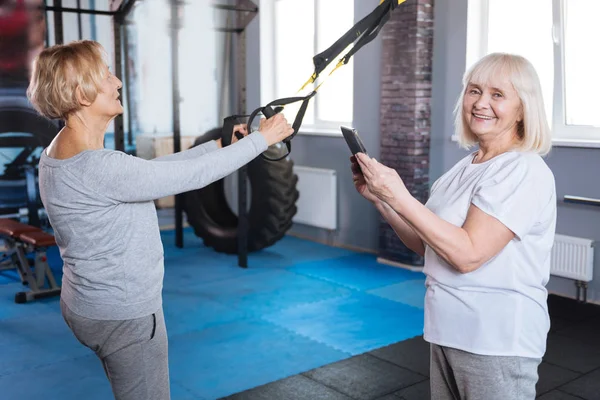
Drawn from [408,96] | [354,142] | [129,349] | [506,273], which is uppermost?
[408,96]

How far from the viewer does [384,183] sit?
1.45 m

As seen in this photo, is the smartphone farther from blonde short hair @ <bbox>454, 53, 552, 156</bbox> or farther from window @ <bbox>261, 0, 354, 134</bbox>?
window @ <bbox>261, 0, 354, 134</bbox>

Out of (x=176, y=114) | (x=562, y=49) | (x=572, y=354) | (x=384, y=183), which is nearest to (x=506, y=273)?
(x=384, y=183)

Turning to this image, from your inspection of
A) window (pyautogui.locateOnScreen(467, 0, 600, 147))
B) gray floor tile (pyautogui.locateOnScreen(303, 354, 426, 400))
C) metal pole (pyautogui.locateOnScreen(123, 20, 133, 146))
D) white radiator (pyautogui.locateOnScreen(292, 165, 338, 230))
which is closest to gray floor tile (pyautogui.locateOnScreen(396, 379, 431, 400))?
gray floor tile (pyautogui.locateOnScreen(303, 354, 426, 400))

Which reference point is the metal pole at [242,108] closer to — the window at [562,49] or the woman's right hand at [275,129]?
the window at [562,49]

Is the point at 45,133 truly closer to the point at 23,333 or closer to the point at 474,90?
the point at 23,333

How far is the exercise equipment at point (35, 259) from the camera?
4.81 m

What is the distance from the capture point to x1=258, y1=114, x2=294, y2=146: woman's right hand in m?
1.80

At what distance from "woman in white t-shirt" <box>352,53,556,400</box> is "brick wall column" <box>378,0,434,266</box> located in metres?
3.86

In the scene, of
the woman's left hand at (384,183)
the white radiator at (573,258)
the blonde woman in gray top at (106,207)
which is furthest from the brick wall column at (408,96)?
the woman's left hand at (384,183)

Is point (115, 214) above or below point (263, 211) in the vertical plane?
above

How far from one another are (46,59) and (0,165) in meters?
5.32

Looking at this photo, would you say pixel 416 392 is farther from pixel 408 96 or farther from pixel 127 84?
pixel 127 84

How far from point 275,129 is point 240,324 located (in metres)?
2.62
